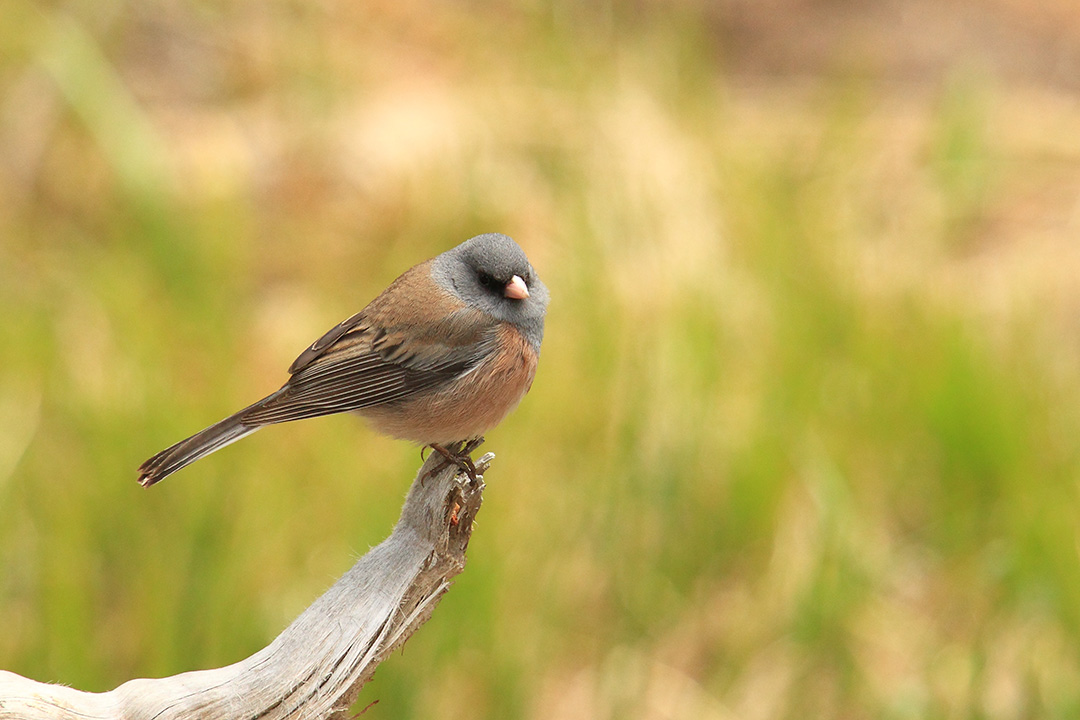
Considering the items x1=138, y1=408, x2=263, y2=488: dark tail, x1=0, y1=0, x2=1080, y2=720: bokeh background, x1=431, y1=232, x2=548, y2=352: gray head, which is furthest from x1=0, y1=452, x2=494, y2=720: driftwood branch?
x1=0, y1=0, x2=1080, y2=720: bokeh background

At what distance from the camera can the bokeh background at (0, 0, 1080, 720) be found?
2.96 m

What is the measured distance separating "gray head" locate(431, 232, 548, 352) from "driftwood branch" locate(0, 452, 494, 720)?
0.60 meters

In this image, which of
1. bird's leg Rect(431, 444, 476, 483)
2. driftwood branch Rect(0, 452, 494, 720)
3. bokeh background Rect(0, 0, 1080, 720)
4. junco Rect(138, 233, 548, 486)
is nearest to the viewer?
driftwood branch Rect(0, 452, 494, 720)

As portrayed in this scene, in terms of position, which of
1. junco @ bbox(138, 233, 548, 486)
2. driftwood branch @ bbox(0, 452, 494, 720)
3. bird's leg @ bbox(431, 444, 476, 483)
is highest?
junco @ bbox(138, 233, 548, 486)

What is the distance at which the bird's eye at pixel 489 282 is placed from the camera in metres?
2.33

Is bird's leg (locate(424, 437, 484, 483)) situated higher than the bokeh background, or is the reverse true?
the bokeh background

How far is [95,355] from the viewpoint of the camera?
3734 millimetres

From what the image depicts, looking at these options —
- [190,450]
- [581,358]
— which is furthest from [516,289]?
[581,358]

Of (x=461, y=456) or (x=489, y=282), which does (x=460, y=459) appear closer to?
(x=461, y=456)

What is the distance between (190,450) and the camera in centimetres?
199

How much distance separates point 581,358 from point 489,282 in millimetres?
1547

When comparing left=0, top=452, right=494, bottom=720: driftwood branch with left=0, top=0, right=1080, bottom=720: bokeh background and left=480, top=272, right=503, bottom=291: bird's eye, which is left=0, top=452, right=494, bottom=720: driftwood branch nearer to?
left=480, top=272, right=503, bottom=291: bird's eye

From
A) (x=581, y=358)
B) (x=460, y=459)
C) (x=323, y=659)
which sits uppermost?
(x=581, y=358)

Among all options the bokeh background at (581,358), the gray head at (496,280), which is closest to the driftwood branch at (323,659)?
the gray head at (496,280)
